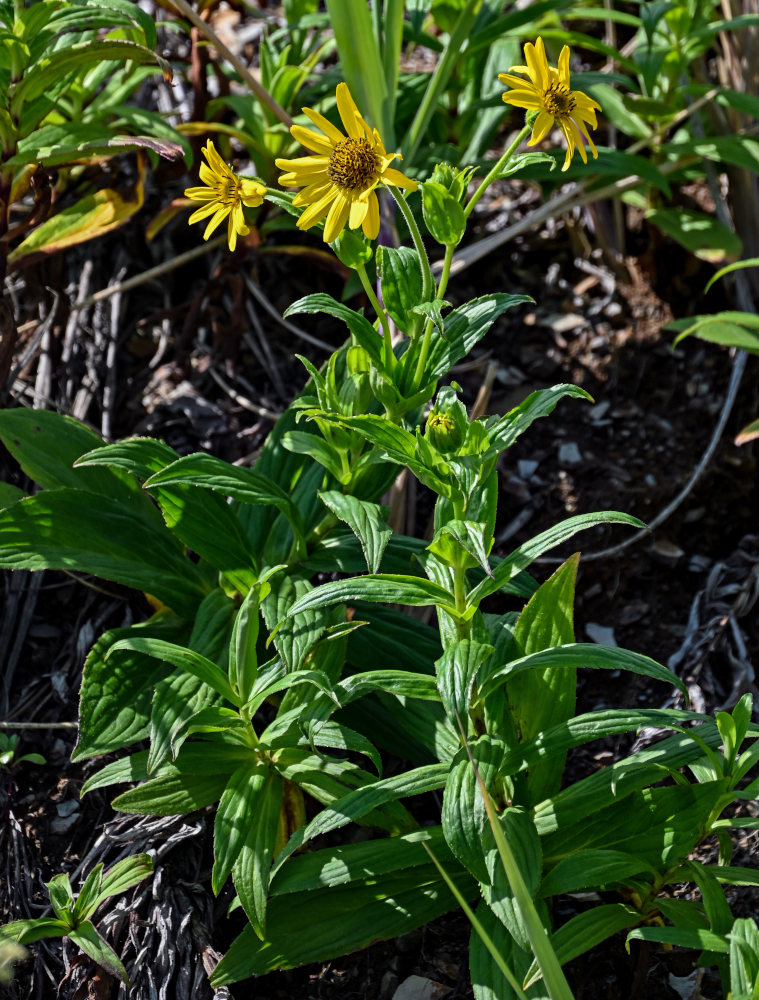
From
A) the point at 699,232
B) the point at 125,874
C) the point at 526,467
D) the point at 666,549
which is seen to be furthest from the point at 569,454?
the point at 125,874

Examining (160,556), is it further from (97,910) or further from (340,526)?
(97,910)

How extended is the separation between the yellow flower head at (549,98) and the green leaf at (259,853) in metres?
1.13

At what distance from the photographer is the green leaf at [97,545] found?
6.04 feet

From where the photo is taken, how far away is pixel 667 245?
9.24 ft

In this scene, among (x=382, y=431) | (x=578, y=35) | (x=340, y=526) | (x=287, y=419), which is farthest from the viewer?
(x=578, y=35)

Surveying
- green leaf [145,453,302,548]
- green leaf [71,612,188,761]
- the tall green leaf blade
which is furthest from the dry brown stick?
green leaf [71,612,188,761]

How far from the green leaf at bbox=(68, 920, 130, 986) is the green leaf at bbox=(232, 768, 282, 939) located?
236mm

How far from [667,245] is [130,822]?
2.10 meters

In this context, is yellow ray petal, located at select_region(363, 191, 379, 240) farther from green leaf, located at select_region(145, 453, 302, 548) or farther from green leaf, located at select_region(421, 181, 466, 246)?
green leaf, located at select_region(145, 453, 302, 548)

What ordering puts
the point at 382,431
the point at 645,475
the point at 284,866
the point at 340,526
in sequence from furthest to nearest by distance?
the point at 645,475
the point at 340,526
the point at 284,866
the point at 382,431

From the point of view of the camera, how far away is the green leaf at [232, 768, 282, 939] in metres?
1.54

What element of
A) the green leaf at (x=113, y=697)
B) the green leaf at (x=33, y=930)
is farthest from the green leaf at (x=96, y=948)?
the green leaf at (x=113, y=697)

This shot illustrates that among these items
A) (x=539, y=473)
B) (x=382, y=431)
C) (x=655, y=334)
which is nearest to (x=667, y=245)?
(x=655, y=334)

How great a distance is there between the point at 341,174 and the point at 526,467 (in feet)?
3.99
